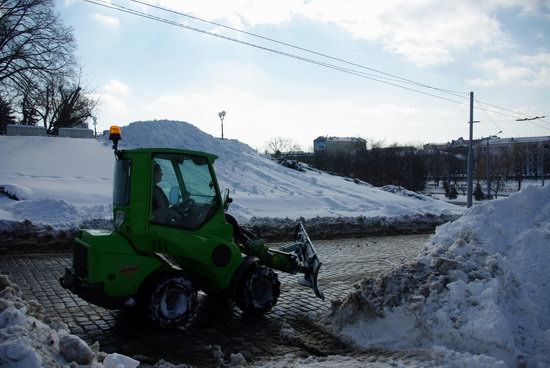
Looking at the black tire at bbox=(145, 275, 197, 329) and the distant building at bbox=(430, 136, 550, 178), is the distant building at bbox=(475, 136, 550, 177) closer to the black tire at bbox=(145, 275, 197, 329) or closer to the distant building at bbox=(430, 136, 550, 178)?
the distant building at bbox=(430, 136, 550, 178)

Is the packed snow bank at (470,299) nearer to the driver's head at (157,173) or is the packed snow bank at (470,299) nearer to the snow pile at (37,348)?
the driver's head at (157,173)

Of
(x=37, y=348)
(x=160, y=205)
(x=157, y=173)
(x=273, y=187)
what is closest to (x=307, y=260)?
(x=160, y=205)

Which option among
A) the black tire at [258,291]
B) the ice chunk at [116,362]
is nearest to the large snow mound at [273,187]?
the black tire at [258,291]

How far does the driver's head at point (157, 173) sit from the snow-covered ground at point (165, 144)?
822cm

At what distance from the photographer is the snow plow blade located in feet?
22.5

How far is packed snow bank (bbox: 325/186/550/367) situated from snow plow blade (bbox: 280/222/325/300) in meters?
0.61

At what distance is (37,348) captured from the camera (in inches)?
140

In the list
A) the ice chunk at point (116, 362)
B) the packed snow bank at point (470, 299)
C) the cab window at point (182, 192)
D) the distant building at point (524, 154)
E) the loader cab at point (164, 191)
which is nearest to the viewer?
the ice chunk at point (116, 362)

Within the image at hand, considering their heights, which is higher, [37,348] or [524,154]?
[524,154]

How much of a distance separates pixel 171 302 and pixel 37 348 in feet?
7.77

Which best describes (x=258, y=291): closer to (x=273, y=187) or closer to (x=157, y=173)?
(x=157, y=173)

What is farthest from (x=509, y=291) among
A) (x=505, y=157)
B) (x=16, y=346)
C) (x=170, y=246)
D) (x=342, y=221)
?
(x=505, y=157)

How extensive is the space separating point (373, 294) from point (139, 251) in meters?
2.88

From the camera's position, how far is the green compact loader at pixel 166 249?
18.3 feet
